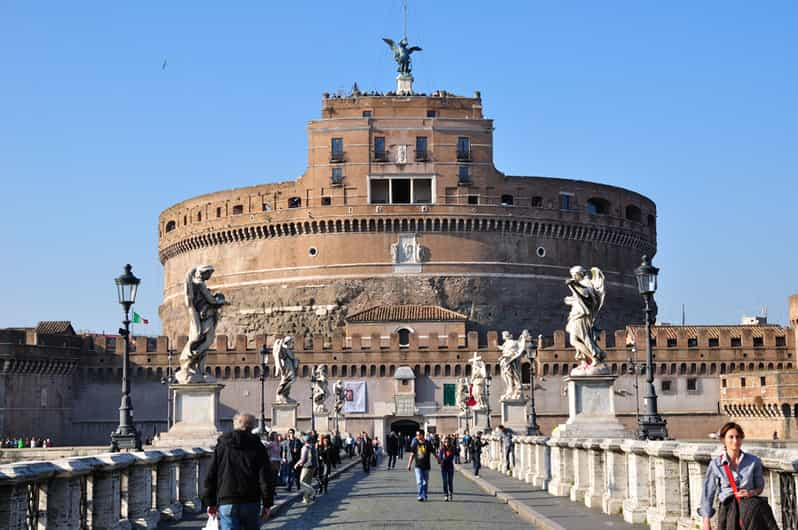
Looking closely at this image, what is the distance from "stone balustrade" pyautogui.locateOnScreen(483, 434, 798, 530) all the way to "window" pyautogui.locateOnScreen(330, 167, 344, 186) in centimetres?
5157

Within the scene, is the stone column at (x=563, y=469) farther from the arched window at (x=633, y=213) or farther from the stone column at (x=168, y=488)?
the arched window at (x=633, y=213)

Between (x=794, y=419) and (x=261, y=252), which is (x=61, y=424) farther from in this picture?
(x=794, y=419)

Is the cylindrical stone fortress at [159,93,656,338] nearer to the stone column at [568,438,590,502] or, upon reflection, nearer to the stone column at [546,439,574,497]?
the stone column at [546,439,574,497]

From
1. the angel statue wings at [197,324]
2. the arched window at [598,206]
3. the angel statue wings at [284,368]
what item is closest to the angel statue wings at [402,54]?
the arched window at [598,206]

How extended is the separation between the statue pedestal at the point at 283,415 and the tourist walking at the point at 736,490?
21950mm

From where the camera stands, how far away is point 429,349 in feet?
199

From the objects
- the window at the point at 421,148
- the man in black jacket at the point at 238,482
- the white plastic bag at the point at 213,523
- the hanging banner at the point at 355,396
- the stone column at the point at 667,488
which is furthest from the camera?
the window at the point at 421,148

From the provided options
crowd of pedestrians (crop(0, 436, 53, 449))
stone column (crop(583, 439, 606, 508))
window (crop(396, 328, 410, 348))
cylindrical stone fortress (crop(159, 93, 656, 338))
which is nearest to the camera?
stone column (crop(583, 439, 606, 508))

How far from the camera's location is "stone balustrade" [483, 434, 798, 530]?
7.77 meters

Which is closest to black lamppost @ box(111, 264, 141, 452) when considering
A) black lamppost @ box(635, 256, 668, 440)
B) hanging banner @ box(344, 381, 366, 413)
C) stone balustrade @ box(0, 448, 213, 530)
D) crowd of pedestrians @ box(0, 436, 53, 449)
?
stone balustrade @ box(0, 448, 213, 530)

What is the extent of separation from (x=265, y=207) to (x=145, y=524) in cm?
5983

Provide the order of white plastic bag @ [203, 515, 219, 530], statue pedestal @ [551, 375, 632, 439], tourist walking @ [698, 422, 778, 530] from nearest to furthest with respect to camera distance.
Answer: tourist walking @ [698, 422, 778, 530] → white plastic bag @ [203, 515, 219, 530] → statue pedestal @ [551, 375, 632, 439]

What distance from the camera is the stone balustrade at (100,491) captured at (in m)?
7.91

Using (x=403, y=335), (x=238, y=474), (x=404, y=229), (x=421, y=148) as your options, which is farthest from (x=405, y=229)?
(x=238, y=474)
